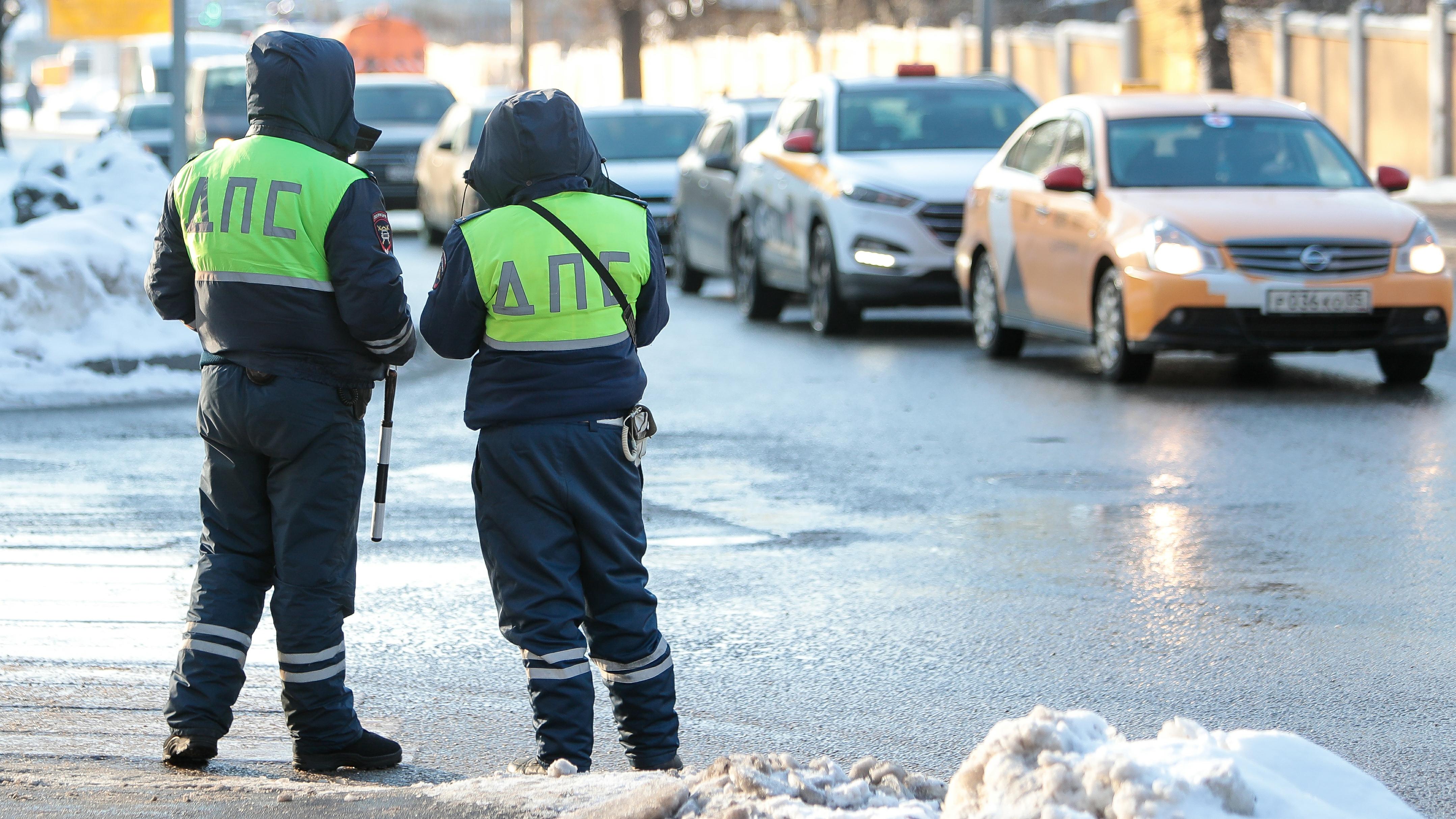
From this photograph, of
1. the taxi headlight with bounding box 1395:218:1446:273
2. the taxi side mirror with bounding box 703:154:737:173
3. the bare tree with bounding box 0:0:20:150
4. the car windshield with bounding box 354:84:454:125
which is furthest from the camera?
the bare tree with bounding box 0:0:20:150

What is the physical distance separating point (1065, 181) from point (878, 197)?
2619 mm

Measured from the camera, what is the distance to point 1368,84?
1212 inches

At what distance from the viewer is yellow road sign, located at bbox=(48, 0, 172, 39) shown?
66.1 meters

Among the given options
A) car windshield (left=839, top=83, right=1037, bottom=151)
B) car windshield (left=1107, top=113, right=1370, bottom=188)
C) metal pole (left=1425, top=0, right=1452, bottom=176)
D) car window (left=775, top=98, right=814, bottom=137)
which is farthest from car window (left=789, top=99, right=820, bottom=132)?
metal pole (left=1425, top=0, right=1452, bottom=176)

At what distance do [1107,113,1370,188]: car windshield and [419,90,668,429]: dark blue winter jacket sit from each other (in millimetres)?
7771

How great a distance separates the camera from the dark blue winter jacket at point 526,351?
188 inches

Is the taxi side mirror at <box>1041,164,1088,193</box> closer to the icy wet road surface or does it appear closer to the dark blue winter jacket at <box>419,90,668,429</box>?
the icy wet road surface

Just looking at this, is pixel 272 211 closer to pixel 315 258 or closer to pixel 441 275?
pixel 315 258

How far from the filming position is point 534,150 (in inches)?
188

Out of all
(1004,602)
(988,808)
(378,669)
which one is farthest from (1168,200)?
(988,808)

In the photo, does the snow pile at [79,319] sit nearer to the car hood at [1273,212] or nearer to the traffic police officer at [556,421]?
the car hood at [1273,212]

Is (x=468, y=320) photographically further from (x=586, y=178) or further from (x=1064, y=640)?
(x=1064, y=640)

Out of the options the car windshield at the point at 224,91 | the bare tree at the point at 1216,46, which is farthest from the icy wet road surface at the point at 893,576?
the car windshield at the point at 224,91

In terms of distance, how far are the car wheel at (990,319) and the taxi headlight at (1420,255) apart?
2697mm
